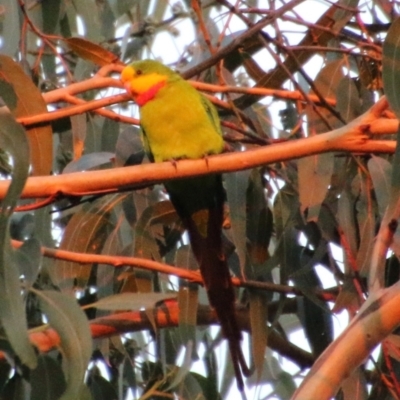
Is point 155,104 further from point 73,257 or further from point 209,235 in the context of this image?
point 73,257

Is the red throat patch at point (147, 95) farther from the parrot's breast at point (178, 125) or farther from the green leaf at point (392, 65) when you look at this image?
the green leaf at point (392, 65)

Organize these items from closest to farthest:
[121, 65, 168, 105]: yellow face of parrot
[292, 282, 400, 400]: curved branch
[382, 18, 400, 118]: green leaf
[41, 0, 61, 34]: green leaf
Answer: [292, 282, 400, 400]: curved branch, [382, 18, 400, 118]: green leaf, [121, 65, 168, 105]: yellow face of parrot, [41, 0, 61, 34]: green leaf

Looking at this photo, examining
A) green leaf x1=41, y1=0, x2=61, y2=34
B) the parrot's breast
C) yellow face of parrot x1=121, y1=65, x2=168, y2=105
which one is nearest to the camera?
the parrot's breast

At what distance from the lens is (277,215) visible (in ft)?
6.86

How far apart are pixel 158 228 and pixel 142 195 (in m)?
0.09

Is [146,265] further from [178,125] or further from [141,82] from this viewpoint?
[141,82]

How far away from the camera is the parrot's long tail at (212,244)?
1.91 m

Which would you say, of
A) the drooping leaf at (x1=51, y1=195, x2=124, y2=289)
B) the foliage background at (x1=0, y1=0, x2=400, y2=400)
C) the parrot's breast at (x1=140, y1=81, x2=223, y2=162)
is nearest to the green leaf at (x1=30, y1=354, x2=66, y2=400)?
the foliage background at (x1=0, y1=0, x2=400, y2=400)

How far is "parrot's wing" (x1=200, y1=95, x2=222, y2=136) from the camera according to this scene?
2109 mm

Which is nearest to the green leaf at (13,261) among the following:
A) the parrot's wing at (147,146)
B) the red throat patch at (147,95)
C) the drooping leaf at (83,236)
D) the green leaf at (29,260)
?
the green leaf at (29,260)

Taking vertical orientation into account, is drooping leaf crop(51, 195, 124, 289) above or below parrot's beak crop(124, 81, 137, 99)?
below

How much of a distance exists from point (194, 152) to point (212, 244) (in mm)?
222

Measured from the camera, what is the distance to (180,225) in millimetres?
2230

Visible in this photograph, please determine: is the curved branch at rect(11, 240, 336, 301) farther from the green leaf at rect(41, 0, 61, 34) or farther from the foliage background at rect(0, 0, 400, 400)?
the green leaf at rect(41, 0, 61, 34)
